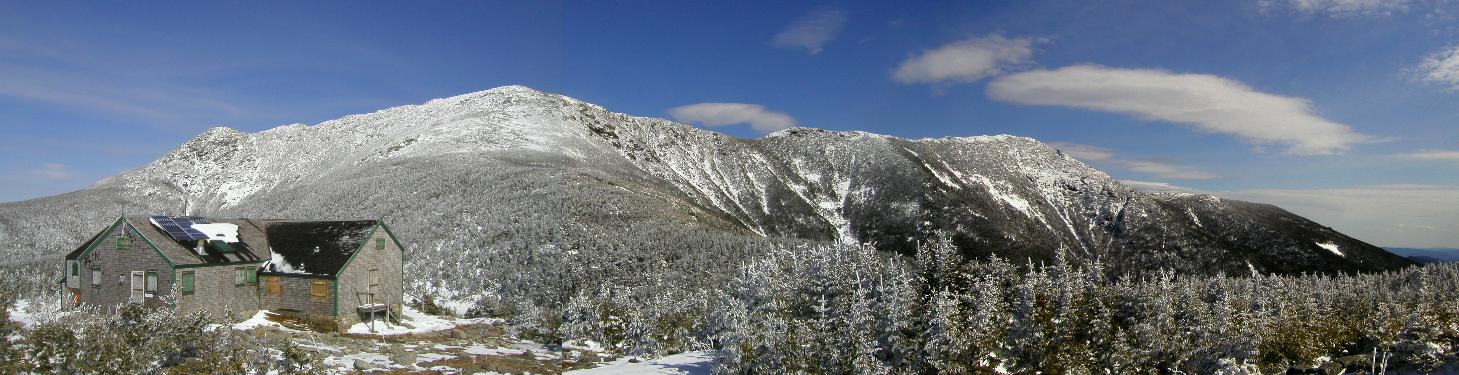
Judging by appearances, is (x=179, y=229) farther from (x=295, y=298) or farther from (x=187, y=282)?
(x=295, y=298)

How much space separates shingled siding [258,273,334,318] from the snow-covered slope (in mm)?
18368

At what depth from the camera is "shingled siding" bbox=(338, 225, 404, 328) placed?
119 ft

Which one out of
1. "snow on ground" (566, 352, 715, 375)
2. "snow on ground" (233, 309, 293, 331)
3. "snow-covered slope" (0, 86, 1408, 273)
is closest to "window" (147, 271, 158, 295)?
"snow on ground" (233, 309, 293, 331)

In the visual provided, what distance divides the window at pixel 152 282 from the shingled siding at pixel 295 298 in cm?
422

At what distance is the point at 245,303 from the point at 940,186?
151m

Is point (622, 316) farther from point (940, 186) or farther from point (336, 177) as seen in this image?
point (940, 186)

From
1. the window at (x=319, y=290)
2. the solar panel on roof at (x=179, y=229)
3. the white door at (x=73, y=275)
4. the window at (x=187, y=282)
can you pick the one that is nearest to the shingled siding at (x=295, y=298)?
the window at (x=319, y=290)

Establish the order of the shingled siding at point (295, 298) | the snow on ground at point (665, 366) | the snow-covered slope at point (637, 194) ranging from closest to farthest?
the snow on ground at point (665, 366)
the shingled siding at point (295, 298)
the snow-covered slope at point (637, 194)

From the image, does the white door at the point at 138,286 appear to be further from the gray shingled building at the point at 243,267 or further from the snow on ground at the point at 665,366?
the snow on ground at the point at 665,366

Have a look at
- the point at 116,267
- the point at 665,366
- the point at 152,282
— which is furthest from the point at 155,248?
the point at 665,366

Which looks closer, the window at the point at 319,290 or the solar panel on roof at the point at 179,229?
the solar panel on roof at the point at 179,229

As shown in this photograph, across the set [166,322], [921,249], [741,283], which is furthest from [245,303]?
[921,249]

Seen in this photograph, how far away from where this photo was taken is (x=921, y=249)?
22281 mm

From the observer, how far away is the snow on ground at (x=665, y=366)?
84.5 ft
